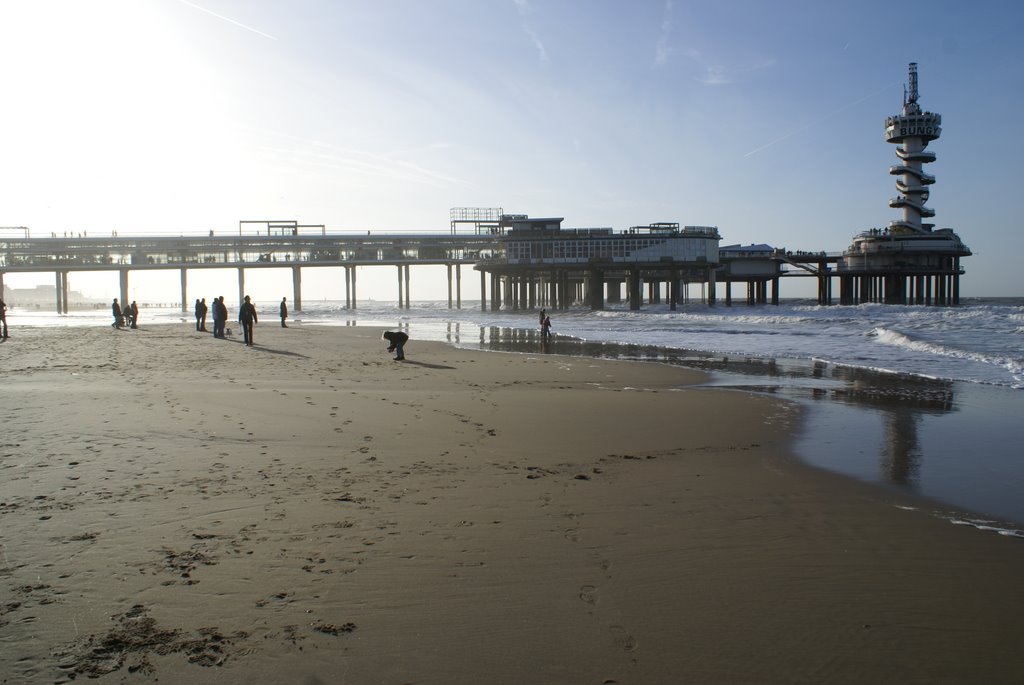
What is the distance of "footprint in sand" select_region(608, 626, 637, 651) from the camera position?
3230 millimetres

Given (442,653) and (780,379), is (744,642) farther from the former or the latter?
(780,379)

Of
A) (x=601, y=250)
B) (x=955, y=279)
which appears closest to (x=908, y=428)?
(x=601, y=250)

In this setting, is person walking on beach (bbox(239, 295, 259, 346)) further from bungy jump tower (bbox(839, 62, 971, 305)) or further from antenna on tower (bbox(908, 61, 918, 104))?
antenna on tower (bbox(908, 61, 918, 104))

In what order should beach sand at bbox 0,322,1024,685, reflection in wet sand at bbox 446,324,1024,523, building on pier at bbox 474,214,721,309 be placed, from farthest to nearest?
building on pier at bbox 474,214,721,309
reflection in wet sand at bbox 446,324,1024,523
beach sand at bbox 0,322,1024,685

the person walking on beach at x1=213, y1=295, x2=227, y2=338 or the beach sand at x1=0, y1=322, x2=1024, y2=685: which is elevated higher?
the person walking on beach at x1=213, y1=295, x2=227, y2=338

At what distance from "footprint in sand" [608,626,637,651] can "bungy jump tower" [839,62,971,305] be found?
76203 mm

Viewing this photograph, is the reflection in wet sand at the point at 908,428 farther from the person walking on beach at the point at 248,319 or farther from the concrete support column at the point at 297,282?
the concrete support column at the point at 297,282

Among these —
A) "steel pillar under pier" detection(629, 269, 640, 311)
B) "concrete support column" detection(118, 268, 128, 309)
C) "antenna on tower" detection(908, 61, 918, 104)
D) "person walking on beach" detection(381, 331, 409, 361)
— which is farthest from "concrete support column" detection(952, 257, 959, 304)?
"concrete support column" detection(118, 268, 128, 309)

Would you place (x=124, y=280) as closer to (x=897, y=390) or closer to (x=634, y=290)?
(x=634, y=290)

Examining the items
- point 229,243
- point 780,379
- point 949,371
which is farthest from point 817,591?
point 229,243

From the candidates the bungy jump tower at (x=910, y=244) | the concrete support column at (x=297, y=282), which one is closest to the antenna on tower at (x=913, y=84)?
the bungy jump tower at (x=910, y=244)

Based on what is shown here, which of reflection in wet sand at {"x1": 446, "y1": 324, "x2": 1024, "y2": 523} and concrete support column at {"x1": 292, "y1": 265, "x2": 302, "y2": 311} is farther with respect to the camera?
concrete support column at {"x1": 292, "y1": 265, "x2": 302, "y2": 311}

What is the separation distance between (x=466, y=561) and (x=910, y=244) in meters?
77.6

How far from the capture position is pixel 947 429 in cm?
941
